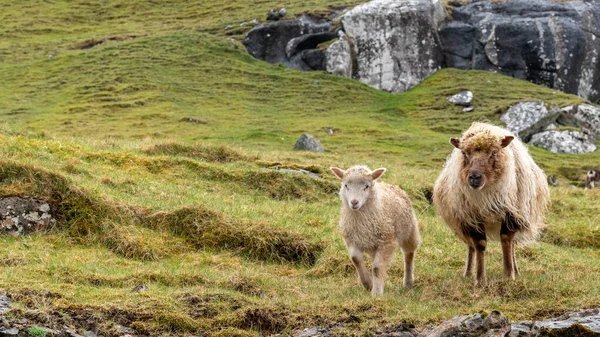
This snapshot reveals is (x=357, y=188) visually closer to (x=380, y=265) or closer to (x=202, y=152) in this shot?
(x=380, y=265)

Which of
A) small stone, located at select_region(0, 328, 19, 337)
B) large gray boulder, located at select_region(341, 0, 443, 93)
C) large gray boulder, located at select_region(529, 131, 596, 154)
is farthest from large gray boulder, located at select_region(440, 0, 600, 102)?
small stone, located at select_region(0, 328, 19, 337)

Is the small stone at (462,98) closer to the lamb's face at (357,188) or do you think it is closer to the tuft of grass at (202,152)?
the tuft of grass at (202,152)

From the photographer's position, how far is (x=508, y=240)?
40.0 feet

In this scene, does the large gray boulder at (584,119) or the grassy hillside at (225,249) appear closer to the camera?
the grassy hillside at (225,249)

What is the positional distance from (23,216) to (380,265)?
274 inches

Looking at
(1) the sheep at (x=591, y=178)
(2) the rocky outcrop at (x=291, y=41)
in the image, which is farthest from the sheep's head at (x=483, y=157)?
(2) the rocky outcrop at (x=291, y=41)

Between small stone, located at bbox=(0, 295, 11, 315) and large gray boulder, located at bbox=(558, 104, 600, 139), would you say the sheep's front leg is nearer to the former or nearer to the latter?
small stone, located at bbox=(0, 295, 11, 315)

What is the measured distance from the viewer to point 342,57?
227 feet

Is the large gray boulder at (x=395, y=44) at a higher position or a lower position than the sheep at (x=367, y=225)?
lower

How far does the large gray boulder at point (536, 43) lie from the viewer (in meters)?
68.2

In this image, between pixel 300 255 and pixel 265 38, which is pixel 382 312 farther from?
pixel 265 38

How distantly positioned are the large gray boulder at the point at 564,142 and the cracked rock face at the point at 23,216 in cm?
4256

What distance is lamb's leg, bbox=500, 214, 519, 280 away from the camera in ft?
39.4

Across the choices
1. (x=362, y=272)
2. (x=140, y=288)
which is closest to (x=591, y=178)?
(x=362, y=272)
